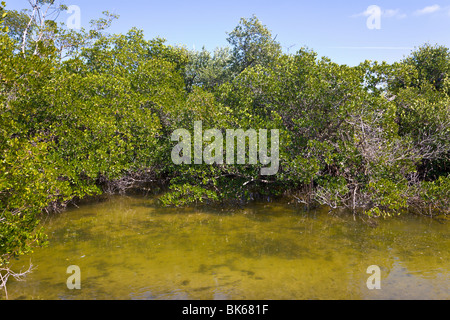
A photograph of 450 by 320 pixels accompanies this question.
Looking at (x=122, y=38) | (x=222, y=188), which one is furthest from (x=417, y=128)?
(x=122, y=38)

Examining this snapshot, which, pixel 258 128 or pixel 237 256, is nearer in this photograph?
pixel 237 256

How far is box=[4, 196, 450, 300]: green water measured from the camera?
7070 millimetres

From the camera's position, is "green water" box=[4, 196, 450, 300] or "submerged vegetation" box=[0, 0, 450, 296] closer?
"green water" box=[4, 196, 450, 300]

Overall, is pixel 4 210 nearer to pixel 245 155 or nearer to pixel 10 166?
pixel 10 166

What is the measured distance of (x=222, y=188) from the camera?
14.2m

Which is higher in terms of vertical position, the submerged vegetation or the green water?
the submerged vegetation

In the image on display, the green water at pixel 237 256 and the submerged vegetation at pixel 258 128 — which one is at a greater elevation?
the submerged vegetation at pixel 258 128

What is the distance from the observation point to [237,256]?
8.98 metres

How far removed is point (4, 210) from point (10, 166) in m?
1.57

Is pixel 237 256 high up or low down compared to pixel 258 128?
down

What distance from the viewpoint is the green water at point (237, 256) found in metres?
7.07

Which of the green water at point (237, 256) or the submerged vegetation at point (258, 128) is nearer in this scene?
the green water at point (237, 256)
